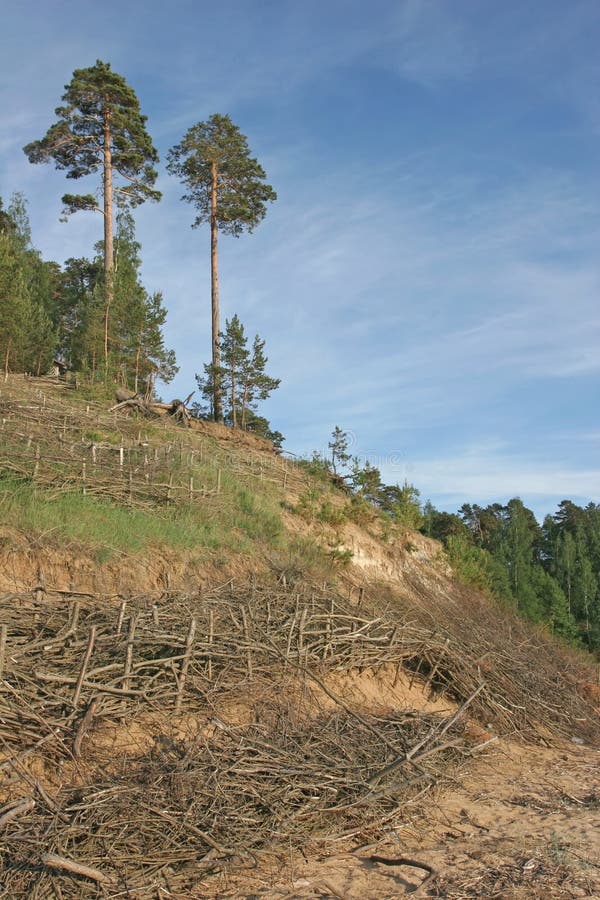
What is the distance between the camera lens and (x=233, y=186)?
998 inches

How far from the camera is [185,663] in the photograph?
618 centimetres

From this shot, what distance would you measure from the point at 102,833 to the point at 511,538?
96.0ft

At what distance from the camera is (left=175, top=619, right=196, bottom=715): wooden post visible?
603 cm

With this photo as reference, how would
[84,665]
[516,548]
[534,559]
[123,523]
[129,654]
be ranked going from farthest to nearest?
[534,559] → [516,548] → [123,523] → [129,654] → [84,665]

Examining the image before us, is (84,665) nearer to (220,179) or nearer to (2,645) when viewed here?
(2,645)

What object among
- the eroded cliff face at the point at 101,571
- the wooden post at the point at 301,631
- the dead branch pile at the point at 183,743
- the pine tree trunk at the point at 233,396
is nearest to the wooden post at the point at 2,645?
the dead branch pile at the point at 183,743

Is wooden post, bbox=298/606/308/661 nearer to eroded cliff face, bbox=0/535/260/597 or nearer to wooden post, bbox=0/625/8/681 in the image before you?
eroded cliff face, bbox=0/535/260/597

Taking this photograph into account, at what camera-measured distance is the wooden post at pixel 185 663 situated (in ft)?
19.8

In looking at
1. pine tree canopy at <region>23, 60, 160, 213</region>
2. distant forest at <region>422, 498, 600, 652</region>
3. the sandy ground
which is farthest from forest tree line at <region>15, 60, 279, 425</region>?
the sandy ground

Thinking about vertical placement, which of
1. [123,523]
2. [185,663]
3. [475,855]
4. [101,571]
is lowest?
[475,855]

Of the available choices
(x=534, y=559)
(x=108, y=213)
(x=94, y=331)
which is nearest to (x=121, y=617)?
(x=94, y=331)

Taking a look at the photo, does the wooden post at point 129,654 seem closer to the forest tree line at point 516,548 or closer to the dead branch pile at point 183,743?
the dead branch pile at point 183,743

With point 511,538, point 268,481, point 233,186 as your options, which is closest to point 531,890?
point 268,481

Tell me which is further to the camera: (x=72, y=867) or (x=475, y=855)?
(x=475, y=855)
